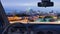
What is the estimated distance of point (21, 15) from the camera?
3.72m

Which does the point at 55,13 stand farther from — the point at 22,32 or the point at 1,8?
the point at 1,8

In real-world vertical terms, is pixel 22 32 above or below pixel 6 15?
below

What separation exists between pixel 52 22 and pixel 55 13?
333 mm

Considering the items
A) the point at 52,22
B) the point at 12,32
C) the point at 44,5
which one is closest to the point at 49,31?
the point at 52,22

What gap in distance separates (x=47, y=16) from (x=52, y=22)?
0.56 ft

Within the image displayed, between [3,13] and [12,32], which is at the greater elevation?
[3,13]

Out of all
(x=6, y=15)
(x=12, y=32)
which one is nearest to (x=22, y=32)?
(x=12, y=32)

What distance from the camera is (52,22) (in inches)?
158

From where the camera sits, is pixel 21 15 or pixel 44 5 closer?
pixel 21 15

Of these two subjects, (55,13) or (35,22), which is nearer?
(55,13)

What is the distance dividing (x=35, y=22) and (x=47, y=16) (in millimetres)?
250

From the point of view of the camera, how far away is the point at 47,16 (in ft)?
12.9

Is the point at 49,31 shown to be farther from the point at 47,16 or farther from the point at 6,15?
the point at 6,15

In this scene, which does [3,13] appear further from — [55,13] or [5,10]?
[55,13]
